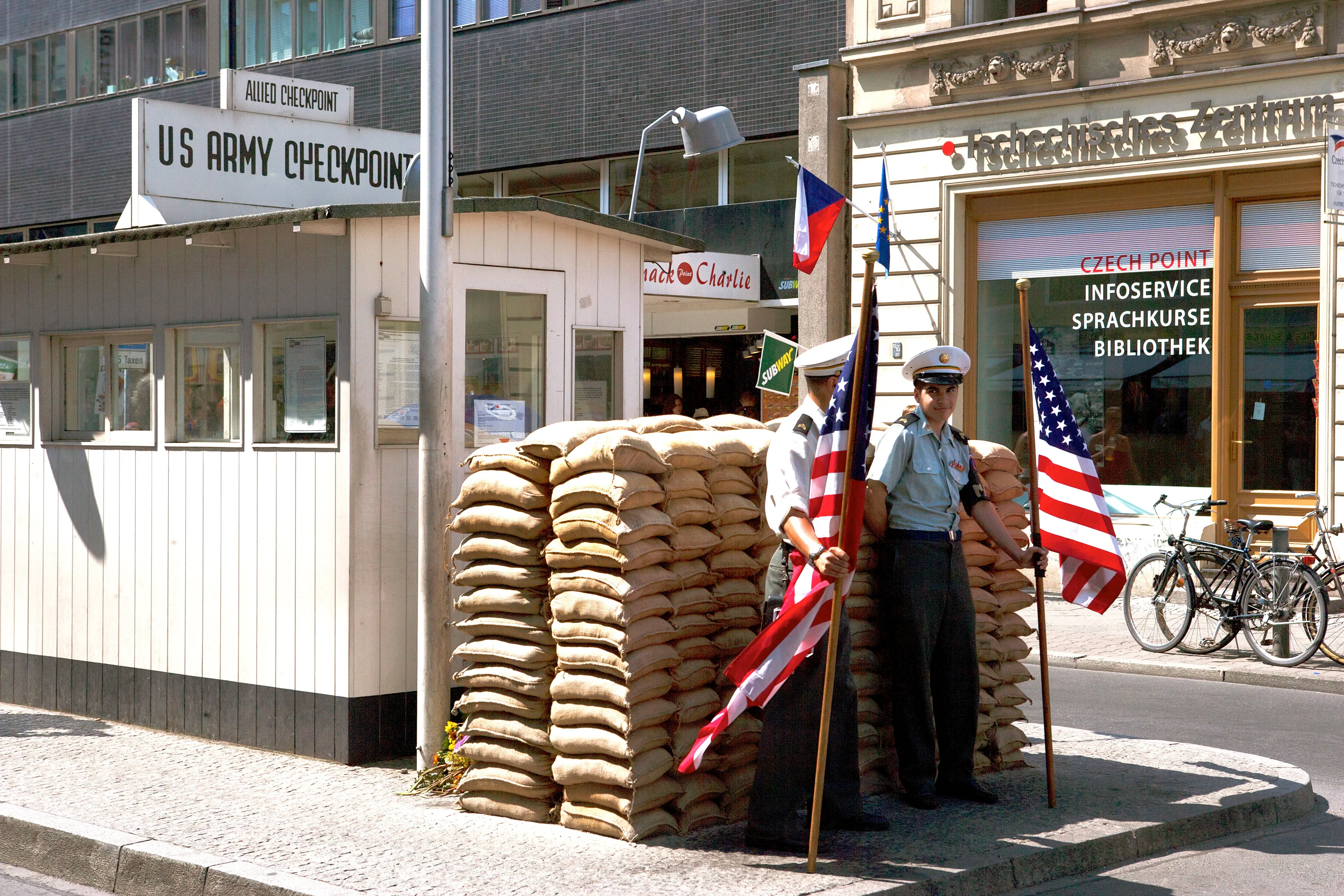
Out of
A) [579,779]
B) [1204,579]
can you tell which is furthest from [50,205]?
[579,779]

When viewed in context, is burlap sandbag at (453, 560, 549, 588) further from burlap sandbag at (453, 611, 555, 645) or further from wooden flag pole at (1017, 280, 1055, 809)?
wooden flag pole at (1017, 280, 1055, 809)

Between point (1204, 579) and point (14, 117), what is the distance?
2905 centimetres

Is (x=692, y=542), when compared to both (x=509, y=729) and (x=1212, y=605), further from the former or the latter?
(x=1212, y=605)

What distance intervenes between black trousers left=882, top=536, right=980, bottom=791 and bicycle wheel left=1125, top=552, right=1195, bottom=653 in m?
6.32

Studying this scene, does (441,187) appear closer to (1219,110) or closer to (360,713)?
(360,713)

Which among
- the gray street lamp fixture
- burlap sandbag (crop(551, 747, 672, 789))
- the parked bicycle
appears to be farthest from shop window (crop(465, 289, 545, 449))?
the gray street lamp fixture

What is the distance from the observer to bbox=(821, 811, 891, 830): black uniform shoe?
6.01m

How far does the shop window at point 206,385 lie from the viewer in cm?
793

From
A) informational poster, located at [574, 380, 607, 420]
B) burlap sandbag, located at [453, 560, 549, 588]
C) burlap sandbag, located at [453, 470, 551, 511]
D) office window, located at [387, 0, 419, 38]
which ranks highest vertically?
office window, located at [387, 0, 419, 38]

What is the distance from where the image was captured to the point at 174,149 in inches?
340

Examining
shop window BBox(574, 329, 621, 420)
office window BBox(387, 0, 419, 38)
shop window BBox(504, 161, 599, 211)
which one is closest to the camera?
shop window BBox(574, 329, 621, 420)

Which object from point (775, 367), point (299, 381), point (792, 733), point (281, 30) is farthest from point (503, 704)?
point (281, 30)

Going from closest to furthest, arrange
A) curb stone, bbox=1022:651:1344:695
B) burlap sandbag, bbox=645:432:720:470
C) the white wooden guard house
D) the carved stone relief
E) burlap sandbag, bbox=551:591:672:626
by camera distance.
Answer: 1. burlap sandbag, bbox=551:591:672:626
2. burlap sandbag, bbox=645:432:720:470
3. the white wooden guard house
4. curb stone, bbox=1022:651:1344:695
5. the carved stone relief

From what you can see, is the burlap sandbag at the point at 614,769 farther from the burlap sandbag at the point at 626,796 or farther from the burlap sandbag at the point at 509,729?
the burlap sandbag at the point at 509,729
